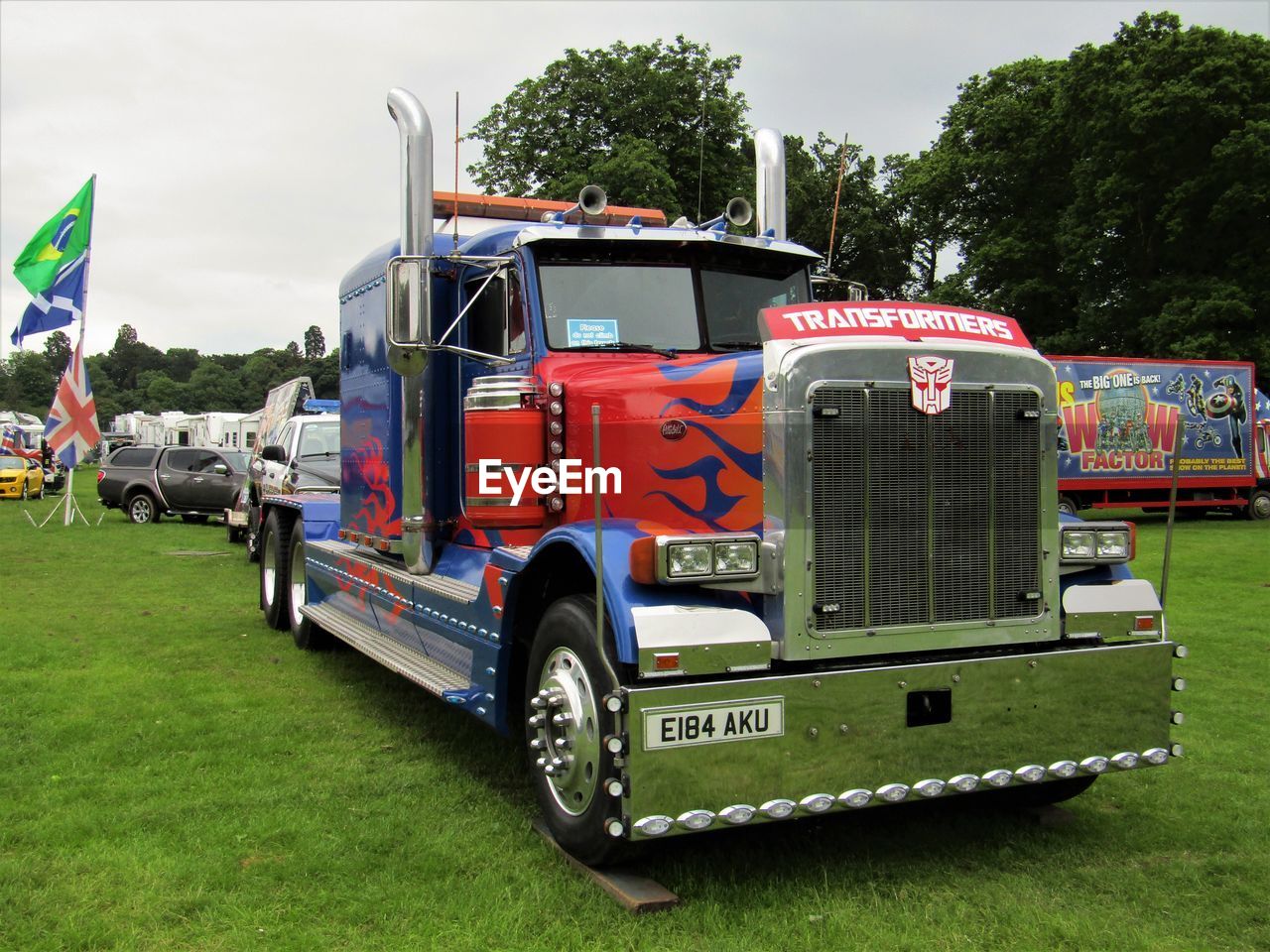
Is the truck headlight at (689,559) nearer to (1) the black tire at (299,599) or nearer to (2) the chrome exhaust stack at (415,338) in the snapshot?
(2) the chrome exhaust stack at (415,338)

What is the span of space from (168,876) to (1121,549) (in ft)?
13.1

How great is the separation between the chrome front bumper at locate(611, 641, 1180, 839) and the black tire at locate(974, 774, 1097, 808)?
48 cm

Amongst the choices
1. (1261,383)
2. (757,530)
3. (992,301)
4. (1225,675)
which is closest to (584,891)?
(757,530)

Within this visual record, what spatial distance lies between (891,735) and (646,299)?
260 cm

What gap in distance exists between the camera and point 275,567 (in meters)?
9.94

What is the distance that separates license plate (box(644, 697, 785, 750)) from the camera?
3691mm

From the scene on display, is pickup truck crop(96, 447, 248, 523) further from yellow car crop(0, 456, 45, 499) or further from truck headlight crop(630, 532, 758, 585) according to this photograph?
truck headlight crop(630, 532, 758, 585)

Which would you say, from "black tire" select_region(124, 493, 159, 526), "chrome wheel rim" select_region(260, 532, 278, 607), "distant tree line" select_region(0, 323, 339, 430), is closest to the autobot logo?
"chrome wheel rim" select_region(260, 532, 278, 607)

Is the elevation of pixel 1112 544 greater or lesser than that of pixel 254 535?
greater

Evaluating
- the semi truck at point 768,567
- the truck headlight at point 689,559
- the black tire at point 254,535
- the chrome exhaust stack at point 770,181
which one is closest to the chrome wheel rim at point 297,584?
the semi truck at point 768,567

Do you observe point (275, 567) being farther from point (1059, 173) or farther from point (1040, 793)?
point (1059, 173)

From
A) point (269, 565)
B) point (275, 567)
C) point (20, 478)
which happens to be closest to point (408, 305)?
point (275, 567)

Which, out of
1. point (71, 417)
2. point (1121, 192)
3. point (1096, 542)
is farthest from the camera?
point (1121, 192)

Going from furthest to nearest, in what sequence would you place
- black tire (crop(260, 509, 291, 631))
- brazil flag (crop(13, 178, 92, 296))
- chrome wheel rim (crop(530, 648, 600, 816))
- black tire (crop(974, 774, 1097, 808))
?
brazil flag (crop(13, 178, 92, 296)) → black tire (crop(260, 509, 291, 631)) → black tire (crop(974, 774, 1097, 808)) → chrome wheel rim (crop(530, 648, 600, 816))
